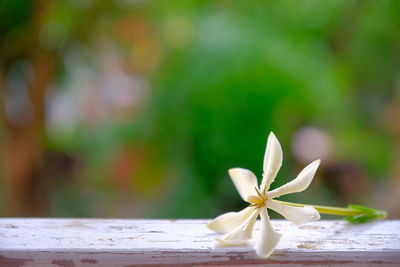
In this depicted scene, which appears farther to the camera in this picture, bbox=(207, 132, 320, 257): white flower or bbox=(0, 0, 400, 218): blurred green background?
bbox=(0, 0, 400, 218): blurred green background

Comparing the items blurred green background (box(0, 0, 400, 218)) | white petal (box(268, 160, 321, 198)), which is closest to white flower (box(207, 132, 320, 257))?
white petal (box(268, 160, 321, 198))

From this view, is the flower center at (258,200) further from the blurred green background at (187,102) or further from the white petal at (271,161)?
the blurred green background at (187,102)

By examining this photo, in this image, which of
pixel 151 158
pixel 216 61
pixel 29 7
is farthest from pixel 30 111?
pixel 216 61

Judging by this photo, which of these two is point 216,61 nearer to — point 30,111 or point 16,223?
point 30,111

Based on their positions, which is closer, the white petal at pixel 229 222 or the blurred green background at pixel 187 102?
the white petal at pixel 229 222

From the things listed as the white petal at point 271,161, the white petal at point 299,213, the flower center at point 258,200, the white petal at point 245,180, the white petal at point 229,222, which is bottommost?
the white petal at point 229,222

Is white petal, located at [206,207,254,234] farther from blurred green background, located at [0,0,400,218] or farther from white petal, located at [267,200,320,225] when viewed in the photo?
blurred green background, located at [0,0,400,218]

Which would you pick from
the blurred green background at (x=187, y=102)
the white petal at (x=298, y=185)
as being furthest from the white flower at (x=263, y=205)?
the blurred green background at (x=187, y=102)

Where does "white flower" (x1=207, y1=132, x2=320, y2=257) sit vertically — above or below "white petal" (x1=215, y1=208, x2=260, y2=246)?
above
